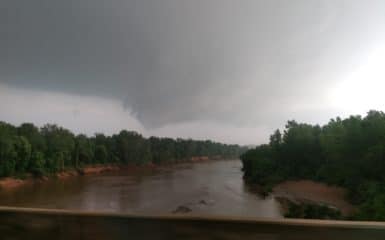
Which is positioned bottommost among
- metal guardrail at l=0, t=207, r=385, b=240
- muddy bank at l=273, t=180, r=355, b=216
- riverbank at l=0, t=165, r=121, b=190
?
muddy bank at l=273, t=180, r=355, b=216

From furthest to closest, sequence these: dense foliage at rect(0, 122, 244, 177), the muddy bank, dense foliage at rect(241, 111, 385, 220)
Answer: dense foliage at rect(0, 122, 244, 177), the muddy bank, dense foliage at rect(241, 111, 385, 220)

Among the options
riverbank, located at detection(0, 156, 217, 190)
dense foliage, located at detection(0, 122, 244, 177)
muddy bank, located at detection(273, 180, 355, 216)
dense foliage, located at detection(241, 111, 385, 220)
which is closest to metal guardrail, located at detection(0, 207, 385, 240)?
dense foliage, located at detection(241, 111, 385, 220)

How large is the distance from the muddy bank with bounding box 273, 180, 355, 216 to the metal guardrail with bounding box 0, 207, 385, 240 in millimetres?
28066

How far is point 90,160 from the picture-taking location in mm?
63219

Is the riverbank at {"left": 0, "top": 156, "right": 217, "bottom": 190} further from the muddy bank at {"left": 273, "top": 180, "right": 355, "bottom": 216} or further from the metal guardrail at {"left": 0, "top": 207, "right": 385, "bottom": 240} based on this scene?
the metal guardrail at {"left": 0, "top": 207, "right": 385, "bottom": 240}

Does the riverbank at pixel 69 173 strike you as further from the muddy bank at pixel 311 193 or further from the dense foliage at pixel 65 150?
the muddy bank at pixel 311 193

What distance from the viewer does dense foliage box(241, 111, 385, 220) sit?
2782 centimetres

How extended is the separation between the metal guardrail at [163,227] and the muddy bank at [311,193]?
2807 cm

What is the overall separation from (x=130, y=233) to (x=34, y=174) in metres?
49.1

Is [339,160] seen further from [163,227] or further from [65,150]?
[65,150]

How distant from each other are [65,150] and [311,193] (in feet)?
129

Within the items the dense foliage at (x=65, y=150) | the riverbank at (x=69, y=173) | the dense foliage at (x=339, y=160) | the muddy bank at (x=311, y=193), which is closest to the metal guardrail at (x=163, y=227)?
the dense foliage at (x=339, y=160)

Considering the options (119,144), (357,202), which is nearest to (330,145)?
(357,202)

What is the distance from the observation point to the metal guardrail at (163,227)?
65.1 inches
